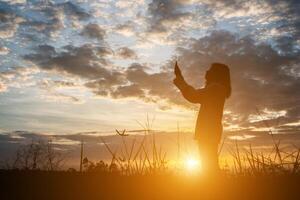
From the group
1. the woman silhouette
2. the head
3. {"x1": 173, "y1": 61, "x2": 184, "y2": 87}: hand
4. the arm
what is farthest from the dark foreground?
the head

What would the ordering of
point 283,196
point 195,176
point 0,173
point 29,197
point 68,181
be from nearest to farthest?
point 283,196
point 29,197
point 68,181
point 195,176
point 0,173

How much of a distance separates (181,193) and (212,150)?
1.70 metres

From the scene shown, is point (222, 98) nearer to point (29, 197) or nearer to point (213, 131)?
point (213, 131)

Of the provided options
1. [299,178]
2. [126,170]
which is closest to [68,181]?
[126,170]

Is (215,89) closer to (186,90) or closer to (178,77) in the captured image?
(186,90)

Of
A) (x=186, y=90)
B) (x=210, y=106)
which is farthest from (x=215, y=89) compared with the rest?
(x=186, y=90)

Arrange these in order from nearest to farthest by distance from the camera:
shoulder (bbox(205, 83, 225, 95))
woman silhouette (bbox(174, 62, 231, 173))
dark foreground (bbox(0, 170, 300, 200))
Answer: dark foreground (bbox(0, 170, 300, 200)), woman silhouette (bbox(174, 62, 231, 173)), shoulder (bbox(205, 83, 225, 95))

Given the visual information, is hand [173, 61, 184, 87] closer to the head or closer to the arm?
the arm

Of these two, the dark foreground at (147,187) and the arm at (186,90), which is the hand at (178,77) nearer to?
the arm at (186,90)

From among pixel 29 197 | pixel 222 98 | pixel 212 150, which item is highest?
pixel 222 98

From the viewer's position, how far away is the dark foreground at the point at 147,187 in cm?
526

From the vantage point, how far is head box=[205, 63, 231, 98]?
730 centimetres

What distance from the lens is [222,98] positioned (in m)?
7.26

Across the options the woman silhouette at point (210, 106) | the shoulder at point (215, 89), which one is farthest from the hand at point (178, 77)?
the shoulder at point (215, 89)
